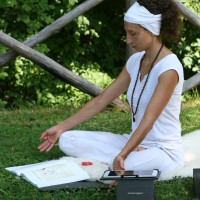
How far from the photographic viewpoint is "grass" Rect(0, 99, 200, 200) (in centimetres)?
487

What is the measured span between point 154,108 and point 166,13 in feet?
2.29

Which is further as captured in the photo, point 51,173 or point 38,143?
point 38,143

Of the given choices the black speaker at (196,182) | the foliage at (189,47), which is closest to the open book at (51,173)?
the black speaker at (196,182)

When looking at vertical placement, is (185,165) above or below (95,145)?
below

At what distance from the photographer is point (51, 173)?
5105 millimetres

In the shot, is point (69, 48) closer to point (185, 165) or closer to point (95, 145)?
point (95, 145)

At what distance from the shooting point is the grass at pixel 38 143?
16.0 feet

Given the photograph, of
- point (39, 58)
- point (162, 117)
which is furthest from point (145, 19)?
point (39, 58)

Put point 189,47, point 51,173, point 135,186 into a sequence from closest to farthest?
point 135,186 < point 51,173 < point 189,47

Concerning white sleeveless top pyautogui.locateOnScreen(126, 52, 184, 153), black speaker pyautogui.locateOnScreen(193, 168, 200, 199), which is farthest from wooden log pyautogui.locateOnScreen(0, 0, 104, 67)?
black speaker pyautogui.locateOnScreen(193, 168, 200, 199)

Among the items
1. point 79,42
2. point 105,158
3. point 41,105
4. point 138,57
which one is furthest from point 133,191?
point 79,42

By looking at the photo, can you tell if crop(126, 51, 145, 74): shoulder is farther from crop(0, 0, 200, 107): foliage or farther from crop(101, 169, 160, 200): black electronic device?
crop(0, 0, 200, 107): foliage

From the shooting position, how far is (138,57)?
539 centimetres

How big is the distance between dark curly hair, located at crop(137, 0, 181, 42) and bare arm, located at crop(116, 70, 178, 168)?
0.98 ft
